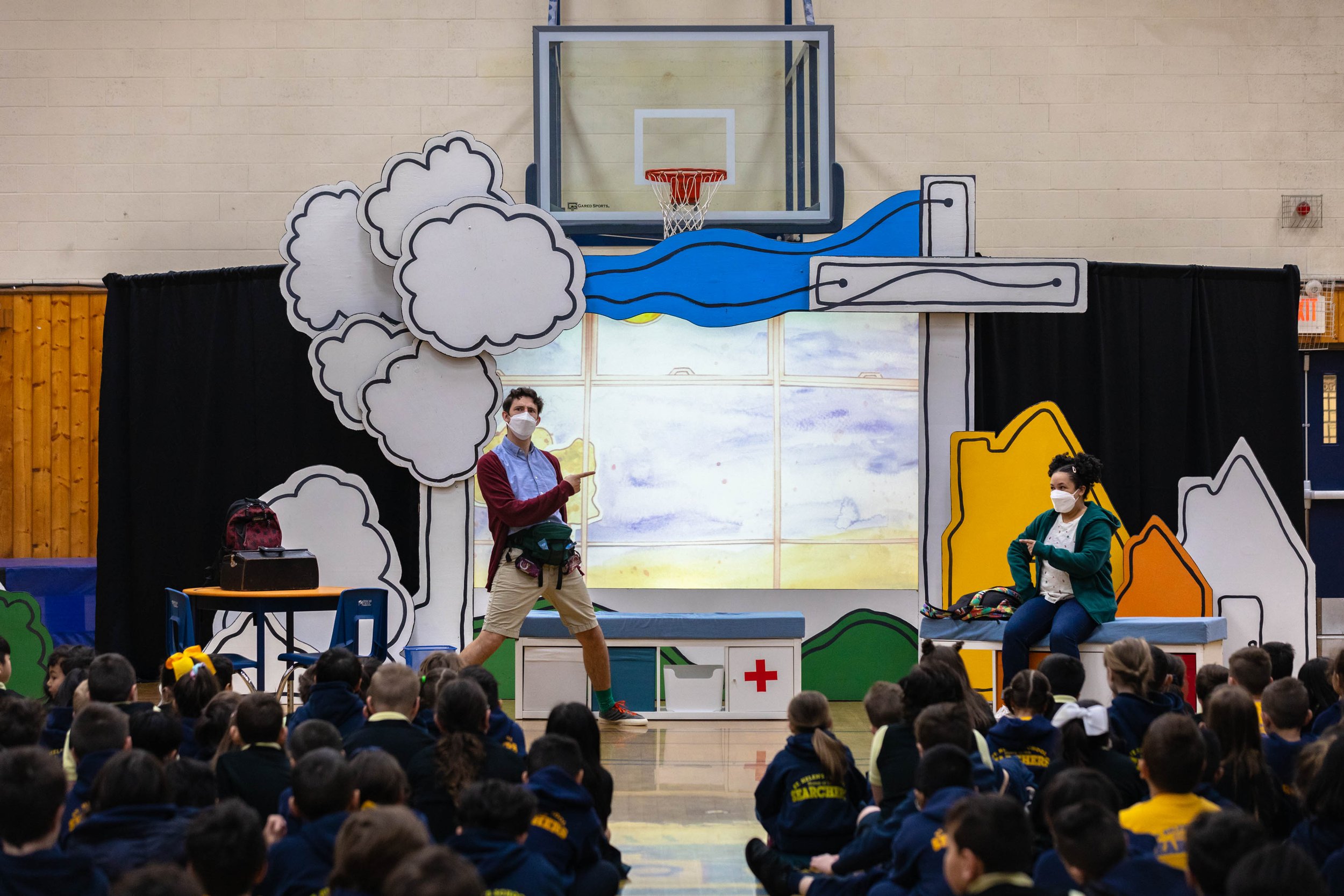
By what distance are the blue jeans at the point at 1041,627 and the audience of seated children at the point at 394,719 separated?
2957 millimetres

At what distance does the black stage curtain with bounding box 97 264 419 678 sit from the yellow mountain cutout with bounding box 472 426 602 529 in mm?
847

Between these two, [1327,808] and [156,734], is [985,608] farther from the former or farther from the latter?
[156,734]

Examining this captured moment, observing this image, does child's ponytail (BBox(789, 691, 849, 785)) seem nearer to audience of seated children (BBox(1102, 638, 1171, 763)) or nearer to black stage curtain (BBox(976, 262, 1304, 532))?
audience of seated children (BBox(1102, 638, 1171, 763))

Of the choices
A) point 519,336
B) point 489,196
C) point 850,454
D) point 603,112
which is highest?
point 603,112

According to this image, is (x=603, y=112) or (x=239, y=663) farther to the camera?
(x=603, y=112)

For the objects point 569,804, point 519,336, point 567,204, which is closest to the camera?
point 569,804

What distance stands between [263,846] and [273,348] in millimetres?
5195

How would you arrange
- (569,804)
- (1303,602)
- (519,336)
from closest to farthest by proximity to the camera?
(569,804)
(519,336)
(1303,602)

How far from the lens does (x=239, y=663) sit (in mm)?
5668

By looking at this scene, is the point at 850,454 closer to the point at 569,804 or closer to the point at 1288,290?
the point at 1288,290

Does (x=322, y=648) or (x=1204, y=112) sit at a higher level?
(x=1204, y=112)

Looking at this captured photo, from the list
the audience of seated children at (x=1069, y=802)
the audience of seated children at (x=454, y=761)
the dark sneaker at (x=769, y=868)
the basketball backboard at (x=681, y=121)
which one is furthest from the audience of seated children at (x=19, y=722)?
the basketball backboard at (x=681, y=121)

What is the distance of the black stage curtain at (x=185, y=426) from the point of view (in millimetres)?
7035

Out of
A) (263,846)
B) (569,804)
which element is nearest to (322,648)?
(569,804)
